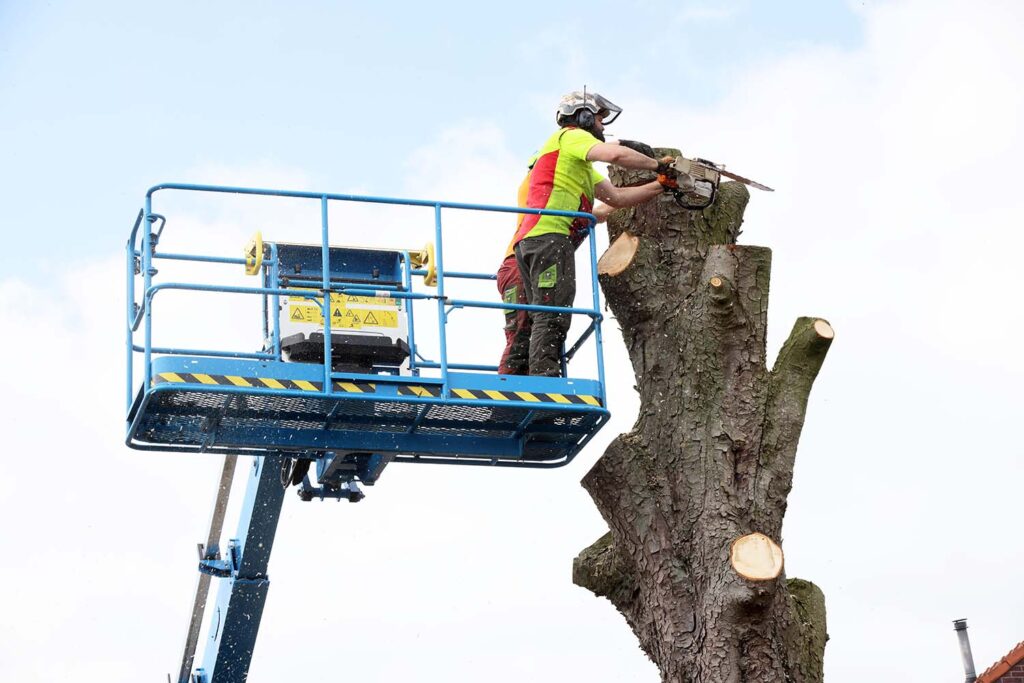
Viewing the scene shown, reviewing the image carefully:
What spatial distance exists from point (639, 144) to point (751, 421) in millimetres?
1904

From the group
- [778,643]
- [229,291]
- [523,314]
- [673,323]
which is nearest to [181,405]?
[229,291]

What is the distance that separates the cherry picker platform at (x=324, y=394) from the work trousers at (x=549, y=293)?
8.1 inches

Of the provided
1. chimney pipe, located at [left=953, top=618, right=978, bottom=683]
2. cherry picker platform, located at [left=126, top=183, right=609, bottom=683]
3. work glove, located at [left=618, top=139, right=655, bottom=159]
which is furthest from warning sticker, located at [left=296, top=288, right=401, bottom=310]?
chimney pipe, located at [left=953, top=618, right=978, bottom=683]

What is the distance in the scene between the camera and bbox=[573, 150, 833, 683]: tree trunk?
702 centimetres

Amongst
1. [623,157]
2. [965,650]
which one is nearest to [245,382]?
[623,157]

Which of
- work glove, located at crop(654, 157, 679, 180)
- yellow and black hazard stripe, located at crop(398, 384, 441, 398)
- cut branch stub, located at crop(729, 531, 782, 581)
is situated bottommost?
cut branch stub, located at crop(729, 531, 782, 581)

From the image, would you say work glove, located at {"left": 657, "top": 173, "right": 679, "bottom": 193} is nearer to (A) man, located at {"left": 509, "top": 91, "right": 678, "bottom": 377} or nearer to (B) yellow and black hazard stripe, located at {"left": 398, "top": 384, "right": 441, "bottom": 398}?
(A) man, located at {"left": 509, "top": 91, "right": 678, "bottom": 377}

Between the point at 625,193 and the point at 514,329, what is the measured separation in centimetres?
108

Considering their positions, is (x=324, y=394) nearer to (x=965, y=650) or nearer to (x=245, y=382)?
(x=245, y=382)

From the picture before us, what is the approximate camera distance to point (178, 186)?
7.54m

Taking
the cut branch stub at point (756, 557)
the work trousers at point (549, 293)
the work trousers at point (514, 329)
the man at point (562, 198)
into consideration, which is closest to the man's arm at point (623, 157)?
the man at point (562, 198)

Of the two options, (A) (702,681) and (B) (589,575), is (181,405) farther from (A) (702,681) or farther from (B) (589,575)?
(A) (702,681)

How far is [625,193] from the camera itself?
26.6ft

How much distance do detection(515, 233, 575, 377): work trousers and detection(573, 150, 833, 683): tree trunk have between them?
0.37 metres
